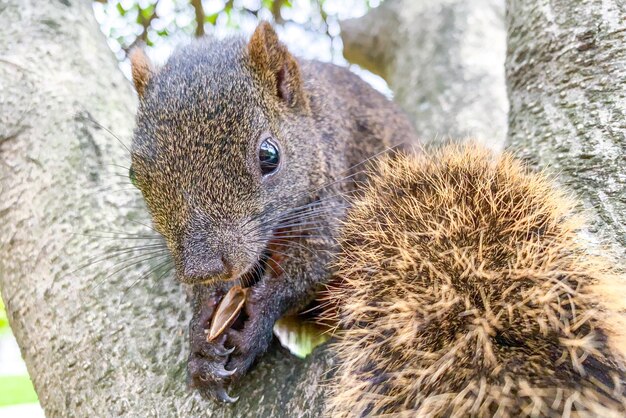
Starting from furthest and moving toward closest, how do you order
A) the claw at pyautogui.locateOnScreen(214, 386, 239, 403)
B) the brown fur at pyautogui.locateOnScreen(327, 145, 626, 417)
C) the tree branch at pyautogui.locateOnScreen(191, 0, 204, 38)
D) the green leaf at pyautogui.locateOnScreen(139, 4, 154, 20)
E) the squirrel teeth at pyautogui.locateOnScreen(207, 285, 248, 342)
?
the green leaf at pyautogui.locateOnScreen(139, 4, 154, 20) → the tree branch at pyautogui.locateOnScreen(191, 0, 204, 38) → the squirrel teeth at pyautogui.locateOnScreen(207, 285, 248, 342) → the claw at pyautogui.locateOnScreen(214, 386, 239, 403) → the brown fur at pyautogui.locateOnScreen(327, 145, 626, 417)

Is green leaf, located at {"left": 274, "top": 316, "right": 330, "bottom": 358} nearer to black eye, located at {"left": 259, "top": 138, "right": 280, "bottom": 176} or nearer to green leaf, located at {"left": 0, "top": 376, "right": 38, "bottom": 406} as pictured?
black eye, located at {"left": 259, "top": 138, "right": 280, "bottom": 176}

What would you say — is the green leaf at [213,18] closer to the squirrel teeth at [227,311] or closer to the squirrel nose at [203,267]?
the squirrel teeth at [227,311]

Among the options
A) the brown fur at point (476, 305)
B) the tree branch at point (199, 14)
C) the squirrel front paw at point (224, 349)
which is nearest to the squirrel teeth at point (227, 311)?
the squirrel front paw at point (224, 349)

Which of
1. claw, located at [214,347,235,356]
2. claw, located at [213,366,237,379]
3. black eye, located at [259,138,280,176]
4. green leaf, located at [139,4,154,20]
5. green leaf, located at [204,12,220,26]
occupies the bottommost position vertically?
claw, located at [213,366,237,379]

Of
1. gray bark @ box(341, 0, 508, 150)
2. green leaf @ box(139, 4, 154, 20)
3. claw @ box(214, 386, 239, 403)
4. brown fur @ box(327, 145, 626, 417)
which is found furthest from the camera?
green leaf @ box(139, 4, 154, 20)

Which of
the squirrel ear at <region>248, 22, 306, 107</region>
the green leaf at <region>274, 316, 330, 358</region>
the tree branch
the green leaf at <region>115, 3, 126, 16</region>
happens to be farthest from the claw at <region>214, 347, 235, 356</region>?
the green leaf at <region>115, 3, 126, 16</region>

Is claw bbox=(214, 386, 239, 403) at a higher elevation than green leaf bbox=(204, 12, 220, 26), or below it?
below

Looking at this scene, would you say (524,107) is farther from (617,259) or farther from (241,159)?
(241,159)
